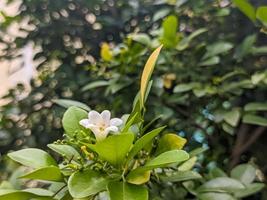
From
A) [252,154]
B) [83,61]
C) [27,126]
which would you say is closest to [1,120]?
[27,126]

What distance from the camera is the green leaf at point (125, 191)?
2.03 ft

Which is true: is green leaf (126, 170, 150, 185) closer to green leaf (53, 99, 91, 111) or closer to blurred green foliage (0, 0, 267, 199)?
green leaf (53, 99, 91, 111)

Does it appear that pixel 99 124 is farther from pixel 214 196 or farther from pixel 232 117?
pixel 232 117

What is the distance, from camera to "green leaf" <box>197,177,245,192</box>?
90 cm

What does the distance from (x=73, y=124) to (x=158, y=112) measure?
1.33 feet

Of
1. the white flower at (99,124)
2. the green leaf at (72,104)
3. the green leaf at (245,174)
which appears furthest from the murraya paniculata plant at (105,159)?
the green leaf at (245,174)

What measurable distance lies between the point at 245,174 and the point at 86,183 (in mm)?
490

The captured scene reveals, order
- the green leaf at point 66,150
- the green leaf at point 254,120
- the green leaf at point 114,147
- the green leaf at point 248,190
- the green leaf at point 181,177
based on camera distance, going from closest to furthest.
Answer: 1. the green leaf at point 114,147
2. the green leaf at point 66,150
3. the green leaf at point 181,177
4. the green leaf at point 248,190
5. the green leaf at point 254,120

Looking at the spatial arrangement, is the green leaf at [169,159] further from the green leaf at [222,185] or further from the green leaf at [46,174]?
the green leaf at [222,185]

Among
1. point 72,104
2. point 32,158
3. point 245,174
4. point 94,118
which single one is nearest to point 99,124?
point 94,118

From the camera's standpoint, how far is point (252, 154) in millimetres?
1183

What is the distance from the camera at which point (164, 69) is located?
1167 millimetres

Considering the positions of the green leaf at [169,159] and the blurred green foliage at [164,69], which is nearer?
the green leaf at [169,159]

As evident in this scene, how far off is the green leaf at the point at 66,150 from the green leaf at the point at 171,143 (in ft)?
0.45
